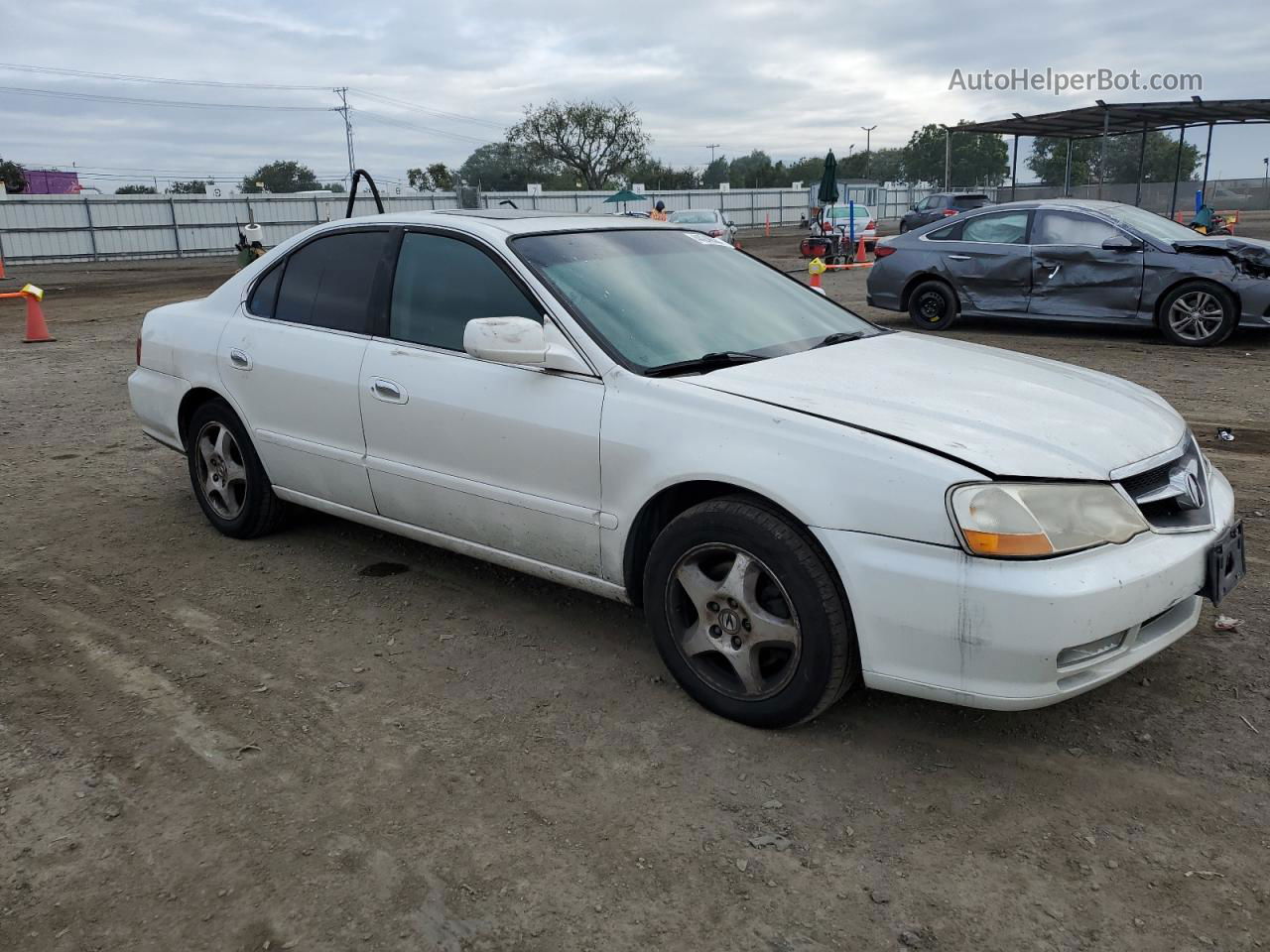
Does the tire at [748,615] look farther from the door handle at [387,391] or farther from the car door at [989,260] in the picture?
the car door at [989,260]

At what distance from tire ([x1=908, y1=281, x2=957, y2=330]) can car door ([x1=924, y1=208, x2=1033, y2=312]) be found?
0.14 metres

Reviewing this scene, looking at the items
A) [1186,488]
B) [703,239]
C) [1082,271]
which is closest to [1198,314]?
[1082,271]

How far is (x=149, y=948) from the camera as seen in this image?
7.52 feet

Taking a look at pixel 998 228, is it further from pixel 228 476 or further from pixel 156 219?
pixel 156 219

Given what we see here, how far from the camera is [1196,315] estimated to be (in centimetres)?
989

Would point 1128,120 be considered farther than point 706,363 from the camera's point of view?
Yes

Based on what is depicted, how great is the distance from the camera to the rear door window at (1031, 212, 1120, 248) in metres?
10.2

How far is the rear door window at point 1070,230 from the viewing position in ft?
33.4

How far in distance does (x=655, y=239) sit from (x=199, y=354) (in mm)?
2294

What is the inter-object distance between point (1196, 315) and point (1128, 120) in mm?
16975

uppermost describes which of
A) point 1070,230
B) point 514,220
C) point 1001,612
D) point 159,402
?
point 514,220

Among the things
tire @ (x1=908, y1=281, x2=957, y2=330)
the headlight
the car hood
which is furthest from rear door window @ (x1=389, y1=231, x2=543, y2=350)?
tire @ (x1=908, y1=281, x2=957, y2=330)

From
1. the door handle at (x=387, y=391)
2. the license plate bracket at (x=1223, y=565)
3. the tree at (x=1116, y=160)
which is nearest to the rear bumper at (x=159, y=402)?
the door handle at (x=387, y=391)

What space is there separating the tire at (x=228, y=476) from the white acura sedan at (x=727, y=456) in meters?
0.04
